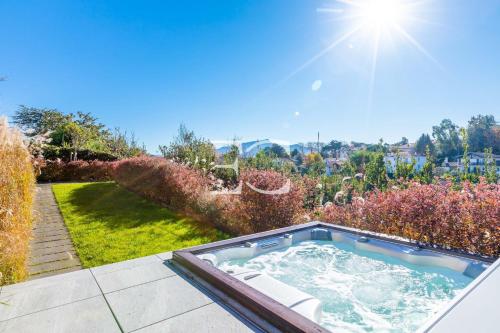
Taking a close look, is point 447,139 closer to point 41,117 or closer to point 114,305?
point 114,305

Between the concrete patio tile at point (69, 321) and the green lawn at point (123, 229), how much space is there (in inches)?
72.7

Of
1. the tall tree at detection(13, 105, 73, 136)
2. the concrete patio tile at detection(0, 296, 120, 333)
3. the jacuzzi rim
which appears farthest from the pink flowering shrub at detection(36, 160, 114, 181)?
the tall tree at detection(13, 105, 73, 136)

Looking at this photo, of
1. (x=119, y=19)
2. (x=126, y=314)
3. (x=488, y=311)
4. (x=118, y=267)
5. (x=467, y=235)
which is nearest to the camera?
(x=488, y=311)

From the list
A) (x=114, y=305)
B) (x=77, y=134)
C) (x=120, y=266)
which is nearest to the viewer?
(x=114, y=305)

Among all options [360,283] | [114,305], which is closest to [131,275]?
[114,305]

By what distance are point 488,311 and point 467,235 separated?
239 centimetres

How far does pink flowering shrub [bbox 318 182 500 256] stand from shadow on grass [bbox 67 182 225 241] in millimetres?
3193

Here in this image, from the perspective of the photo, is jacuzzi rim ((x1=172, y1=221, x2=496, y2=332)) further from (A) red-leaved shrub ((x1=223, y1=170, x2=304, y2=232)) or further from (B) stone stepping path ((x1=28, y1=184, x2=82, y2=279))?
(B) stone stepping path ((x1=28, y1=184, x2=82, y2=279))

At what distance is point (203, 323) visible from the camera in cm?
222

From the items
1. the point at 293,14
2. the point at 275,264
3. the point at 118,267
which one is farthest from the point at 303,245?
the point at 293,14

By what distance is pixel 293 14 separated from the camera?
7672mm

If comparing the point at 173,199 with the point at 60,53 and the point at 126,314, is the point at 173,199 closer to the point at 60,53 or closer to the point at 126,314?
the point at 126,314

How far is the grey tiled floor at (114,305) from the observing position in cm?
220

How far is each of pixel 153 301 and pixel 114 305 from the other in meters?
0.34
